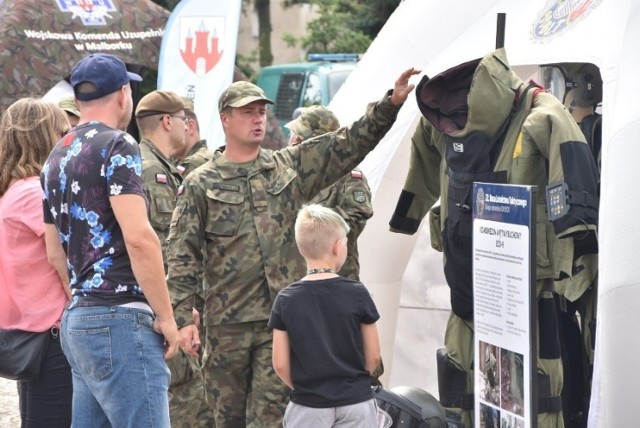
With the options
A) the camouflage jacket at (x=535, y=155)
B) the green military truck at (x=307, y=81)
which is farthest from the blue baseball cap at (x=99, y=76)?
the green military truck at (x=307, y=81)

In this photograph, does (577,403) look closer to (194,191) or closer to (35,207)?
(194,191)

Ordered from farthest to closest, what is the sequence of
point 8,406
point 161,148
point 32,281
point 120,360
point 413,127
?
1. point 8,406
2. point 413,127
3. point 161,148
4. point 32,281
5. point 120,360

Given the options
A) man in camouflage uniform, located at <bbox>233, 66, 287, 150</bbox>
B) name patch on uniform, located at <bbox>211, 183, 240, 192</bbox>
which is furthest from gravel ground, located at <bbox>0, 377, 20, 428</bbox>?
man in camouflage uniform, located at <bbox>233, 66, 287, 150</bbox>

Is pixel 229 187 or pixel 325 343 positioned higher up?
pixel 229 187

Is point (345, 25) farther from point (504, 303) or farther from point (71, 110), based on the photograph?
point (504, 303)

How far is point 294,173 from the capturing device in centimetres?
529

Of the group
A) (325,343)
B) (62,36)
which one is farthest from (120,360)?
(62,36)

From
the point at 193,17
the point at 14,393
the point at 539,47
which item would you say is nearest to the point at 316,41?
the point at 193,17

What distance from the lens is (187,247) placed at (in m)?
5.21

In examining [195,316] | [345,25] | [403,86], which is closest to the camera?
[403,86]

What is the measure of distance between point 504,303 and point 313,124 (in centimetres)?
223

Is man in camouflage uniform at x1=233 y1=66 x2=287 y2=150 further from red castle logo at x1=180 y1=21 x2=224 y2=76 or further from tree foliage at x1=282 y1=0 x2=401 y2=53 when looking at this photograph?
tree foliage at x1=282 y1=0 x2=401 y2=53

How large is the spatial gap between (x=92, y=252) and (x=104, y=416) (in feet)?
2.08

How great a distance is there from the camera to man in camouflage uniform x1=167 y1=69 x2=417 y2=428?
5172 mm
